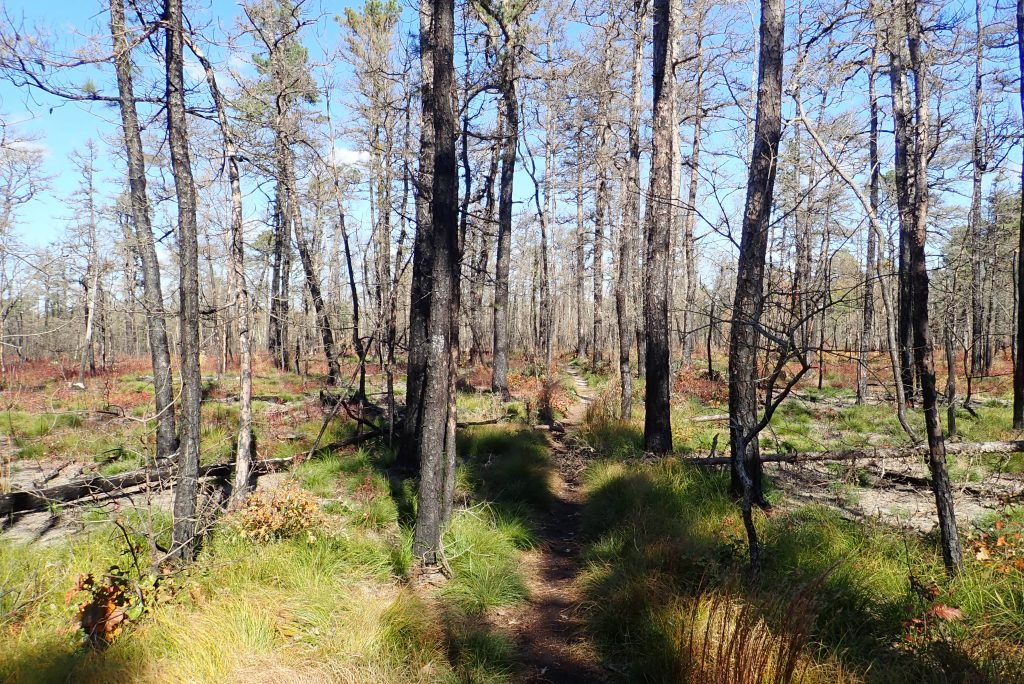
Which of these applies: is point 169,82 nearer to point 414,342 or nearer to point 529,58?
point 414,342

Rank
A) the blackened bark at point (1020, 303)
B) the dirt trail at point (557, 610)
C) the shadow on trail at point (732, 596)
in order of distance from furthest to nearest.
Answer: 1. the blackened bark at point (1020, 303)
2. the dirt trail at point (557, 610)
3. the shadow on trail at point (732, 596)

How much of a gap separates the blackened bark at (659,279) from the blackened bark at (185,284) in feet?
20.8

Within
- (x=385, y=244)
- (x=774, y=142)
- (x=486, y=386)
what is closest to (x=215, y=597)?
(x=774, y=142)

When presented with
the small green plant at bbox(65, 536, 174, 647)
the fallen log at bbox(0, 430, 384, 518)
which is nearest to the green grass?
the small green plant at bbox(65, 536, 174, 647)

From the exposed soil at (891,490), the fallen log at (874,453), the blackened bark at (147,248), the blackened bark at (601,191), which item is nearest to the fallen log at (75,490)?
the blackened bark at (147,248)

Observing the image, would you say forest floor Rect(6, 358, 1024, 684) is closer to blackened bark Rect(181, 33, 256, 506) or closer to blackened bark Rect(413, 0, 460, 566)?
blackened bark Rect(413, 0, 460, 566)

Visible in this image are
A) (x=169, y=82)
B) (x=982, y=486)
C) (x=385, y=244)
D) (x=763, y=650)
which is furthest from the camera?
(x=385, y=244)

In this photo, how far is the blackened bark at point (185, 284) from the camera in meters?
4.88

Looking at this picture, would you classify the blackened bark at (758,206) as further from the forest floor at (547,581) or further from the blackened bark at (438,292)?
the blackened bark at (438,292)

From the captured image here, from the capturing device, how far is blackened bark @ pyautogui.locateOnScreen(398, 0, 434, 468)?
7.67 meters

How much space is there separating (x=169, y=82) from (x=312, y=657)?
17.8ft

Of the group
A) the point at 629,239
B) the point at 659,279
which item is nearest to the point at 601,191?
the point at 629,239

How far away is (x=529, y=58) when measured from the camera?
8.86m

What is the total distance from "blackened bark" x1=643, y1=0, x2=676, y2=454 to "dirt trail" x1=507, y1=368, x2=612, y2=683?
184cm
